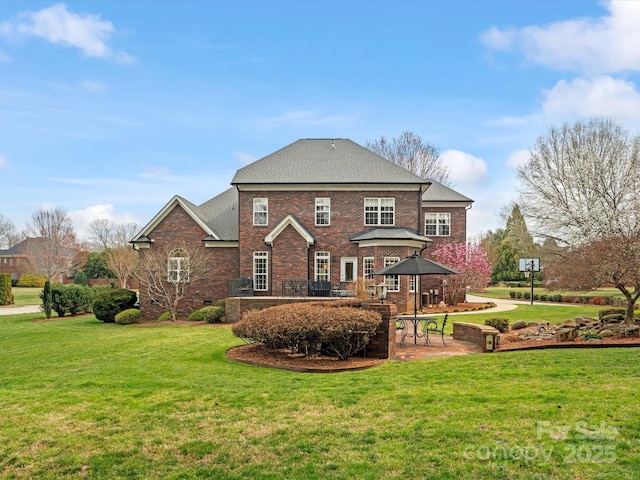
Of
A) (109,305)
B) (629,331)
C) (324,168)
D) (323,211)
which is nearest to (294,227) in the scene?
(323,211)

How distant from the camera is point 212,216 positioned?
29344mm

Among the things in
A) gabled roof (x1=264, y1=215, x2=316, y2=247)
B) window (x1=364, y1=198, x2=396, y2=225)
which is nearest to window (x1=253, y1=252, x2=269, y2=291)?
gabled roof (x1=264, y1=215, x2=316, y2=247)

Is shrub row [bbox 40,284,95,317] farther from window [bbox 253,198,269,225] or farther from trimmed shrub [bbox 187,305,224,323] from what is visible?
window [bbox 253,198,269,225]

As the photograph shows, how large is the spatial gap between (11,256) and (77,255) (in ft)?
97.6

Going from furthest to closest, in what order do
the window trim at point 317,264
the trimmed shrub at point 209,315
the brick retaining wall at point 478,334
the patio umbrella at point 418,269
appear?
the window trim at point 317,264, the trimmed shrub at point 209,315, the patio umbrella at point 418,269, the brick retaining wall at point 478,334

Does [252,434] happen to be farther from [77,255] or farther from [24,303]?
[77,255]

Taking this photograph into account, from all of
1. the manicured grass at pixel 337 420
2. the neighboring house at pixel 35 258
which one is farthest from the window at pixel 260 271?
the neighboring house at pixel 35 258

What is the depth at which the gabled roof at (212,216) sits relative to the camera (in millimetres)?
26375

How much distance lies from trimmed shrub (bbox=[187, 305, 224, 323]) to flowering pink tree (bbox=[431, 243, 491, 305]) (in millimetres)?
14181

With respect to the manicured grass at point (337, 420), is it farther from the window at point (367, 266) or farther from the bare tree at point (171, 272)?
the window at point (367, 266)

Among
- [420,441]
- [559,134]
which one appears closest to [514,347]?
[420,441]

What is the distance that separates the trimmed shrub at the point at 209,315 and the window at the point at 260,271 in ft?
13.2

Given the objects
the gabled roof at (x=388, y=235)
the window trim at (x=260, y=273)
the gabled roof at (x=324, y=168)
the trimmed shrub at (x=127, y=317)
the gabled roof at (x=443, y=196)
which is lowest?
the trimmed shrub at (x=127, y=317)

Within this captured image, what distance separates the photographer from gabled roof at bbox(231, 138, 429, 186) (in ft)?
87.6
